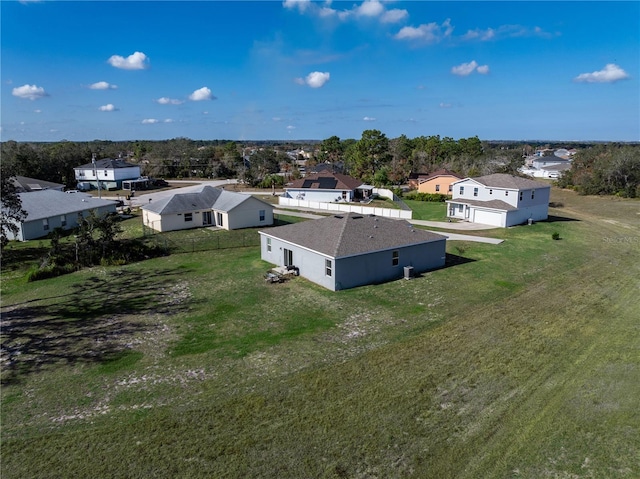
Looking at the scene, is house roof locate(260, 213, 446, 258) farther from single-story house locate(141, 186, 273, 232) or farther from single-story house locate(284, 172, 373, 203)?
single-story house locate(284, 172, 373, 203)

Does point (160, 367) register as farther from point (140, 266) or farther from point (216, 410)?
point (140, 266)

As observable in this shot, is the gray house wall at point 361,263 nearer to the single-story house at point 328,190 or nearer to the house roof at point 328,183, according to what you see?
the single-story house at point 328,190

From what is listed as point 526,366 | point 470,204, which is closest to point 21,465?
point 526,366

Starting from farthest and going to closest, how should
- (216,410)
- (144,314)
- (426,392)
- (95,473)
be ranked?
(144,314)
(426,392)
(216,410)
(95,473)

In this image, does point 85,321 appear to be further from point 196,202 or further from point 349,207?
point 349,207

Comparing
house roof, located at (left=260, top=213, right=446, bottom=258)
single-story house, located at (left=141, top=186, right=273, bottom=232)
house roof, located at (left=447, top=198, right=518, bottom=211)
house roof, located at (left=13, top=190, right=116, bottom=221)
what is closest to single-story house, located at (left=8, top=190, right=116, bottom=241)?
house roof, located at (left=13, top=190, right=116, bottom=221)

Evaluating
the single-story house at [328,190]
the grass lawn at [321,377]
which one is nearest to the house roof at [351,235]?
the grass lawn at [321,377]
